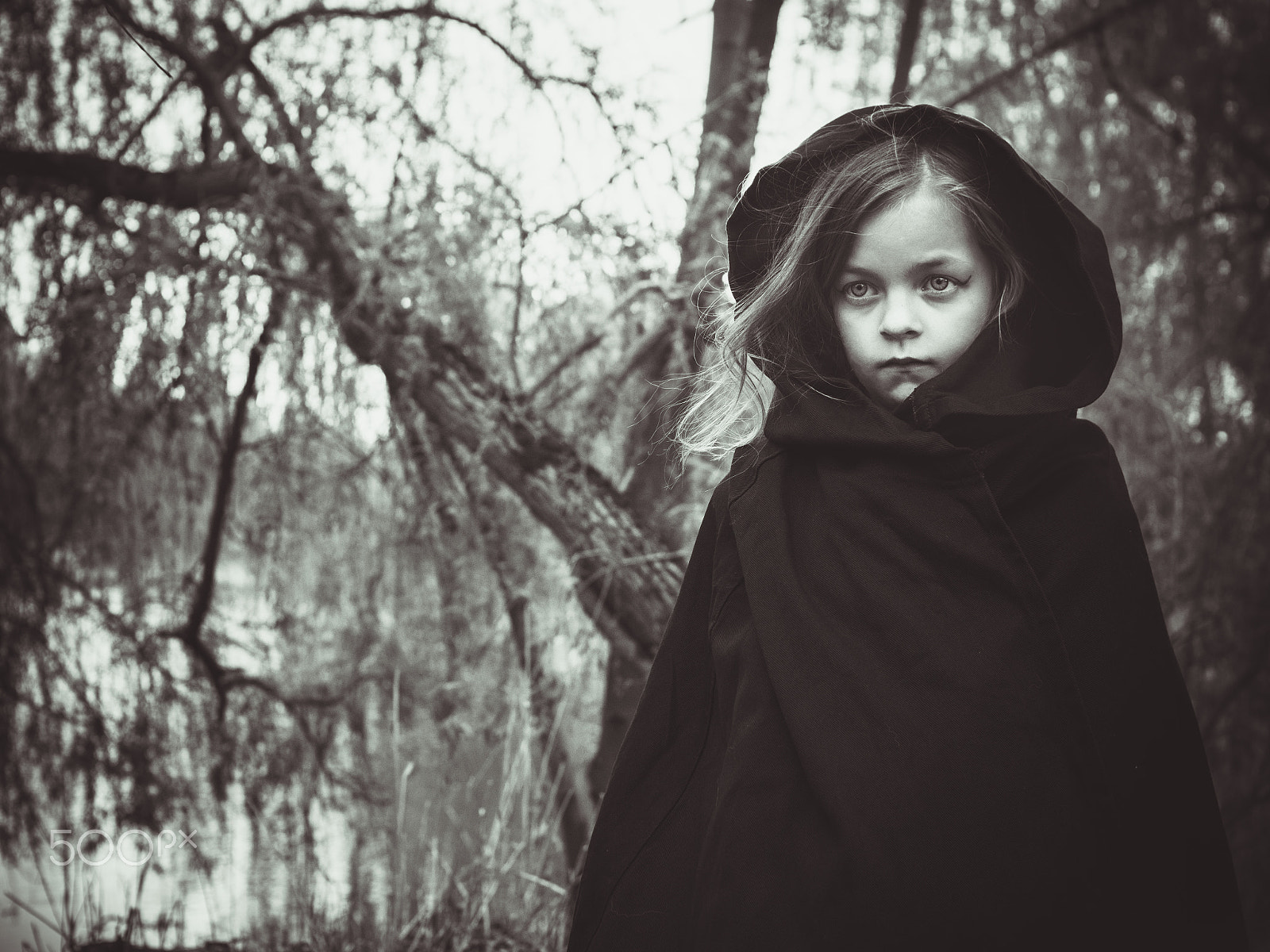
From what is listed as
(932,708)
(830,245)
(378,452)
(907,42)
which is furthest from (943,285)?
(907,42)

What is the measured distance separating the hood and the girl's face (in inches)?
1.4

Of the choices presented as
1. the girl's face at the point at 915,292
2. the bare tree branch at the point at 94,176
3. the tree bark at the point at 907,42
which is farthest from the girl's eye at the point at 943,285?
the tree bark at the point at 907,42

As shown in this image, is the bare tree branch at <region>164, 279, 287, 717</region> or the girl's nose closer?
the girl's nose

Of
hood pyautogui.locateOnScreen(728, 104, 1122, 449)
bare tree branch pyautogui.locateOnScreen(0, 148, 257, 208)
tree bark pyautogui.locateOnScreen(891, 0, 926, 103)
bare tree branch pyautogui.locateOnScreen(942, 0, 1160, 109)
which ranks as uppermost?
tree bark pyautogui.locateOnScreen(891, 0, 926, 103)

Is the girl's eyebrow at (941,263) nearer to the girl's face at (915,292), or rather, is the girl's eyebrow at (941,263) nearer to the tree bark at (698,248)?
the girl's face at (915,292)

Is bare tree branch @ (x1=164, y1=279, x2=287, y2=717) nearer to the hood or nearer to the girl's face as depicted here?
the hood

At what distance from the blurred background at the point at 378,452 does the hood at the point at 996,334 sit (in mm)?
1096

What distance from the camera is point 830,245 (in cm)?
143

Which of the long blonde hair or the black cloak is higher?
the long blonde hair

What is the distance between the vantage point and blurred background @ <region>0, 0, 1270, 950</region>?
3.01 m

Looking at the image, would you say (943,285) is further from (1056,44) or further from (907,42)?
(907,42)

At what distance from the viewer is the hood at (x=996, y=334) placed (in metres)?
1.28

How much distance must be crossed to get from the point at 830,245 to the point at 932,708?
577 millimetres

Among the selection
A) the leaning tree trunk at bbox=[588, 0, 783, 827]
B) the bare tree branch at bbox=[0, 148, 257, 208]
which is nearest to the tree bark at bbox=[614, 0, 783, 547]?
the leaning tree trunk at bbox=[588, 0, 783, 827]
